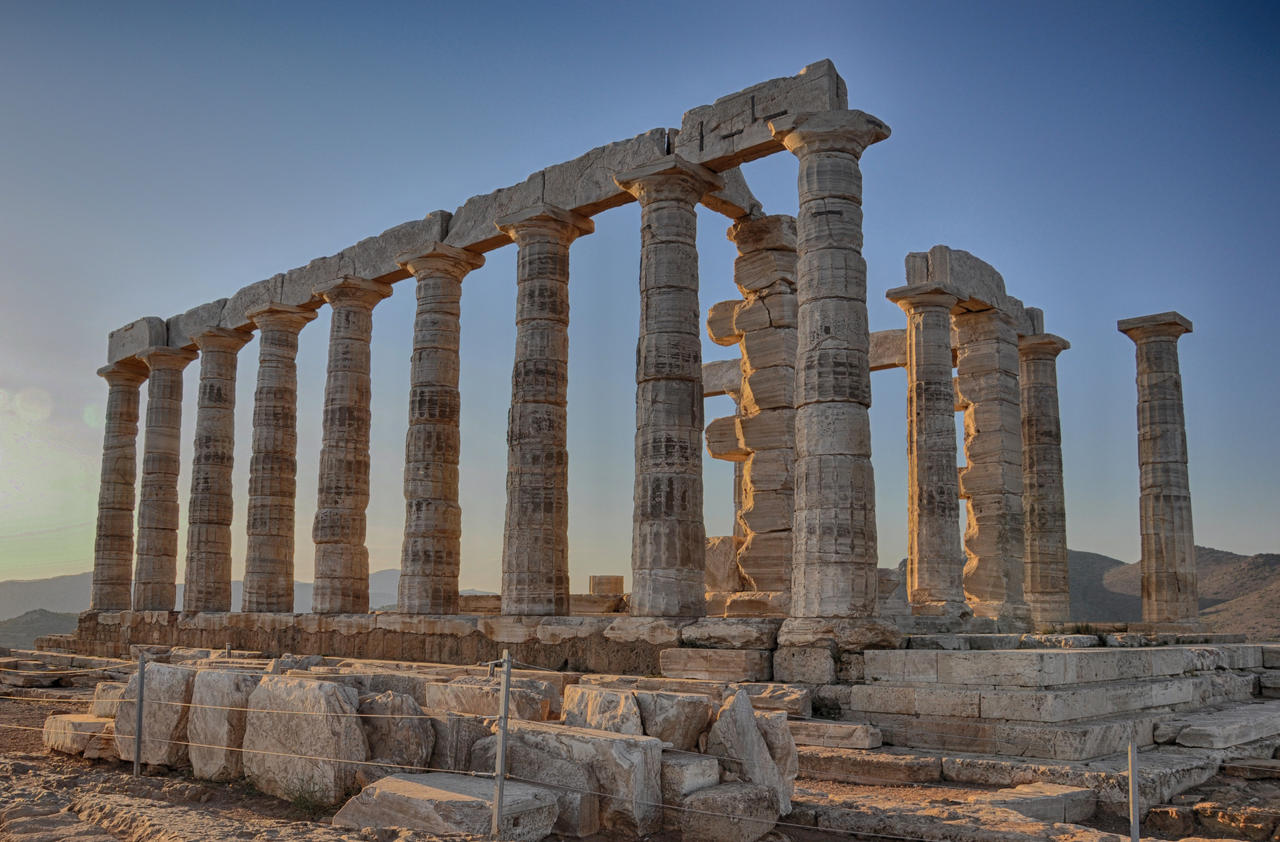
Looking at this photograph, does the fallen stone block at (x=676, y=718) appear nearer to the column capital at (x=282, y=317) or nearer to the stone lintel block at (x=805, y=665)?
the stone lintel block at (x=805, y=665)

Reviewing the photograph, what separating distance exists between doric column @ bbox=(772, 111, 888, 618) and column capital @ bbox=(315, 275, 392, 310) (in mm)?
10187

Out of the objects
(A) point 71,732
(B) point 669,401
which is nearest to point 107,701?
(A) point 71,732

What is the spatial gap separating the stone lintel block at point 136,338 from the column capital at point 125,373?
195 millimetres

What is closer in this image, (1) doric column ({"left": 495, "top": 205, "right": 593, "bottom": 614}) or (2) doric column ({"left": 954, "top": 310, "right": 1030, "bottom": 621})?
(1) doric column ({"left": 495, "top": 205, "right": 593, "bottom": 614})

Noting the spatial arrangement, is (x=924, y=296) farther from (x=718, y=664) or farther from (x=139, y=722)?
(x=139, y=722)

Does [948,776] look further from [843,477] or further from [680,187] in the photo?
[680,187]

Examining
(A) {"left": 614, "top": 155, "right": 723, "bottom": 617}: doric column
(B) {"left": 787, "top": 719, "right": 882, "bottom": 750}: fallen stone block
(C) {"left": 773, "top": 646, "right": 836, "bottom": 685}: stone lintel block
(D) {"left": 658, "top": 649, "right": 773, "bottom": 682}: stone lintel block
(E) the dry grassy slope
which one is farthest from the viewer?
(E) the dry grassy slope

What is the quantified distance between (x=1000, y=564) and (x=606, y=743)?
1440 cm

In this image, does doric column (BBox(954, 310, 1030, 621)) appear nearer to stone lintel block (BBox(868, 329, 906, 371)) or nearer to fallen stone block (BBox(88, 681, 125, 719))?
stone lintel block (BBox(868, 329, 906, 371))

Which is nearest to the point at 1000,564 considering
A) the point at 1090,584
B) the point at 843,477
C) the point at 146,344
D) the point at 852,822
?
the point at 843,477

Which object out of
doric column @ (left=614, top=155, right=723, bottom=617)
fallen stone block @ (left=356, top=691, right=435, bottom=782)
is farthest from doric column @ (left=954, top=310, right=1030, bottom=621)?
fallen stone block @ (left=356, top=691, right=435, bottom=782)

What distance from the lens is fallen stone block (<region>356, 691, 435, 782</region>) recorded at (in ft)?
Result: 28.5

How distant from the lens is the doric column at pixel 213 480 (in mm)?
24891

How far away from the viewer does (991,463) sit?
69.7 feet
